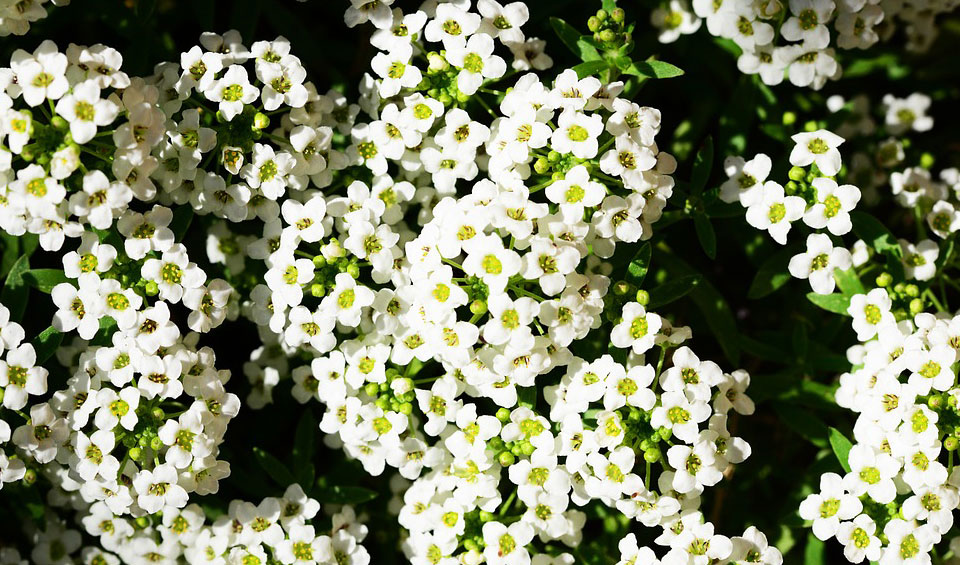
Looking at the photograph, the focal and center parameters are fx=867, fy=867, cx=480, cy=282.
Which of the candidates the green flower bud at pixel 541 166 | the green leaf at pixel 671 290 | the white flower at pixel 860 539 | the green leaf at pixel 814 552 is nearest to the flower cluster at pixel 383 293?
the green flower bud at pixel 541 166

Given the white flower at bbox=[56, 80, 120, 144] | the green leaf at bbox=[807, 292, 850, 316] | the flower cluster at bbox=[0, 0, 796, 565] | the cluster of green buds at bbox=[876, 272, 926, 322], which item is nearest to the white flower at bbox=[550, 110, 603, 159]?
the flower cluster at bbox=[0, 0, 796, 565]

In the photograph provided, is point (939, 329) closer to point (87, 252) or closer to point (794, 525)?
point (794, 525)

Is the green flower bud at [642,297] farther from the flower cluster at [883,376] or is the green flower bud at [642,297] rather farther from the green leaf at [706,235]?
the flower cluster at [883,376]

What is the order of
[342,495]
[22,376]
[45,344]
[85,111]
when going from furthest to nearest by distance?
[342,495], [45,344], [22,376], [85,111]

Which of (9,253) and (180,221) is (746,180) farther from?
(9,253)

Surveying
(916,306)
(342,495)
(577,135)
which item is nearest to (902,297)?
(916,306)

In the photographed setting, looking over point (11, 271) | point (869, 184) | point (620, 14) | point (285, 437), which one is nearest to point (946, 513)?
point (869, 184)
